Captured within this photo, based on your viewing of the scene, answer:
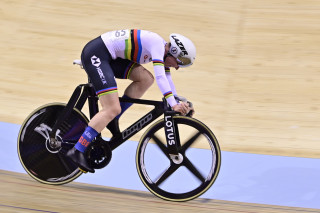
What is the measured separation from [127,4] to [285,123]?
305 centimetres

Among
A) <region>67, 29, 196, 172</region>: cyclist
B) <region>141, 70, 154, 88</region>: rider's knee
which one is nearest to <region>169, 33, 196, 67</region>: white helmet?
<region>67, 29, 196, 172</region>: cyclist

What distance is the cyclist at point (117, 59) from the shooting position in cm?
420

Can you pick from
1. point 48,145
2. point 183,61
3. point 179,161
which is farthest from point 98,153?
point 183,61

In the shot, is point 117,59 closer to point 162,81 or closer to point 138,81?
point 138,81

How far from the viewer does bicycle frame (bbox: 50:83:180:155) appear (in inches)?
170

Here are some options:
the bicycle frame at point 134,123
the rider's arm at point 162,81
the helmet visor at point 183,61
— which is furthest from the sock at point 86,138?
the helmet visor at point 183,61

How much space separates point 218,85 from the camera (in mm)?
6766

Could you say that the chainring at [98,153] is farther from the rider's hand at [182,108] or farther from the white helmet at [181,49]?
the white helmet at [181,49]

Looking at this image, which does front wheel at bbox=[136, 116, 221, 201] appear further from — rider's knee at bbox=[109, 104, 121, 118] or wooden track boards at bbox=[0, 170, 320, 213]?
rider's knee at bbox=[109, 104, 121, 118]

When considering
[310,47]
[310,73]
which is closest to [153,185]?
[310,73]

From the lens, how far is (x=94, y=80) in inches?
168

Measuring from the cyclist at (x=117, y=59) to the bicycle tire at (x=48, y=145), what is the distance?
27 cm

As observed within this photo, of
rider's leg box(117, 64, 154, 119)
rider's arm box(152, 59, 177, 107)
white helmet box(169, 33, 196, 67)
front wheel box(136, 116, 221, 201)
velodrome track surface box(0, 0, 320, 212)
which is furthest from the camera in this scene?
velodrome track surface box(0, 0, 320, 212)

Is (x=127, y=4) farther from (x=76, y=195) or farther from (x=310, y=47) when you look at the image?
(x=76, y=195)
